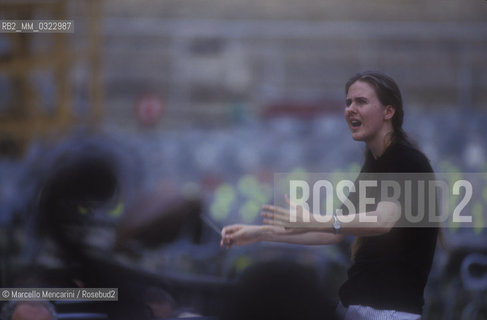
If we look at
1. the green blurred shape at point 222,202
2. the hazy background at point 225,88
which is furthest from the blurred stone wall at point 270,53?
the green blurred shape at point 222,202

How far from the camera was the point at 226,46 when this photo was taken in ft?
29.2

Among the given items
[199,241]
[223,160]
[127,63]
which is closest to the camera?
[199,241]

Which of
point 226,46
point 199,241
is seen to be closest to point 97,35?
point 226,46

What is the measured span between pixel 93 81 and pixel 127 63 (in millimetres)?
1724

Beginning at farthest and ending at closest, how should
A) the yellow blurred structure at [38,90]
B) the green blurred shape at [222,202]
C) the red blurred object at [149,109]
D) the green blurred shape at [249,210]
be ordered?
the red blurred object at [149,109], the yellow blurred structure at [38,90], the green blurred shape at [222,202], the green blurred shape at [249,210]

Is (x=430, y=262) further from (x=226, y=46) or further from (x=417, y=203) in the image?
(x=226, y=46)

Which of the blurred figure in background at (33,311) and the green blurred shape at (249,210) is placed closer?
the blurred figure in background at (33,311)

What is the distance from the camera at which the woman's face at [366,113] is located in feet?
6.06

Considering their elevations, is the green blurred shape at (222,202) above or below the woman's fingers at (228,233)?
above

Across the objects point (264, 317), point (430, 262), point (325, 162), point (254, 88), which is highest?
point (254, 88)

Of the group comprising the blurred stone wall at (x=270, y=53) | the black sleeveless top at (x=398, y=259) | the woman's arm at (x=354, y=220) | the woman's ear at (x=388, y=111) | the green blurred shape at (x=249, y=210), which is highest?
the blurred stone wall at (x=270, y=53)

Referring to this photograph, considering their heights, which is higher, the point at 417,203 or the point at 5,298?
the point at 417,203
